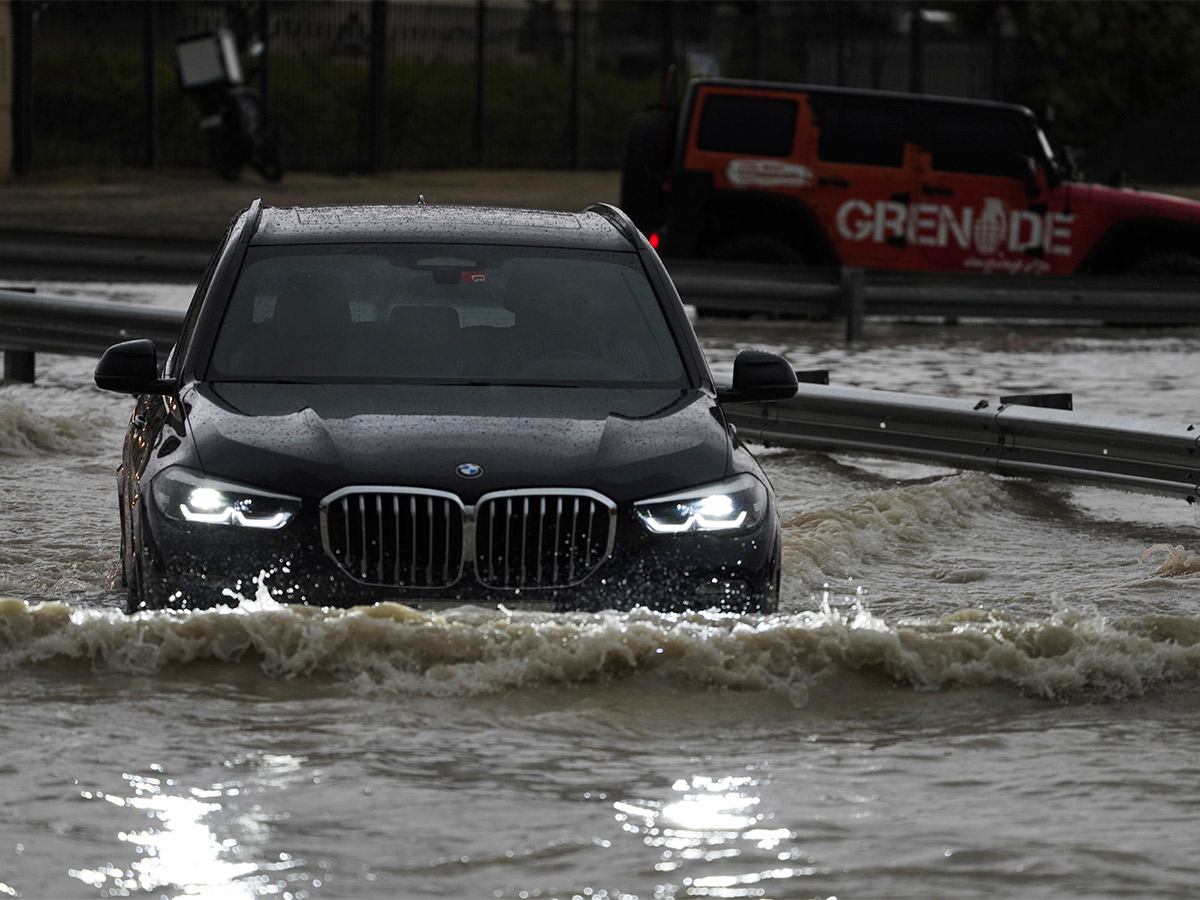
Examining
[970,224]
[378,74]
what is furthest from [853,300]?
[378,74]

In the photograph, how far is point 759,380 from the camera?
7.09 metres

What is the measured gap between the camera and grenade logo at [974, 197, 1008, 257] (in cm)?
2069

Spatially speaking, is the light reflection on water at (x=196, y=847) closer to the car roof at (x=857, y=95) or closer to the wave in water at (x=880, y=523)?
the wave in water at (x=880, y=523)

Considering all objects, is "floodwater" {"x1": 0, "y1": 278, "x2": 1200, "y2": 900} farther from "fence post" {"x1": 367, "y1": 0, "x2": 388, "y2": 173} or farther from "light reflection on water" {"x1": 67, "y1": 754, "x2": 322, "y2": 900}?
"fence post" {"x1": 367, "y1": 0, "x2": 388, "y2": 173}

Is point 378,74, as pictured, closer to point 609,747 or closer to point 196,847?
point 609,747

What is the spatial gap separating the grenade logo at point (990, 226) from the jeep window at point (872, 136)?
2.95ft

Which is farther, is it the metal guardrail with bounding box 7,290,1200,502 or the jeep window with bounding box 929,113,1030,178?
the jeep window with bounding box 929,113,1030,178

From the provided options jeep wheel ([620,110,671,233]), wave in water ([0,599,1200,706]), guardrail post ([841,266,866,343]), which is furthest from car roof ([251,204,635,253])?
jeep wheel ([620,110,671,233])

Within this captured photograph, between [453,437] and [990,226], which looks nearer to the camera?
[453,437]

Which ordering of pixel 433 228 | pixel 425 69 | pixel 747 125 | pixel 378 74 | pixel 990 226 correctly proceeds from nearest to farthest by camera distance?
pixel 433 228 → pixel 747 125 → pixel 990 226 → pixel 378 74 → pixel 425 69

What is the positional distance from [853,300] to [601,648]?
42.3 ft

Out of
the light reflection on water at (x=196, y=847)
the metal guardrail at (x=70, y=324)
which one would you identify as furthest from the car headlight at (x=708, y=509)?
the metal guardrail at (x=70, y=324)

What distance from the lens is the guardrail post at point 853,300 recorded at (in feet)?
61.7

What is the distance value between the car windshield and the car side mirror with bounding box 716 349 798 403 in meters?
0.18
